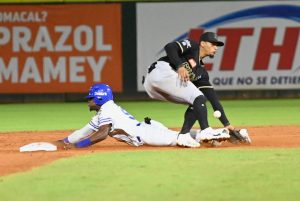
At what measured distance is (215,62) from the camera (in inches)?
733

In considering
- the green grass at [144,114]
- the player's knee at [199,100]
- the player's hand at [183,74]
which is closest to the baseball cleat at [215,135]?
the player's knee at [199,100]

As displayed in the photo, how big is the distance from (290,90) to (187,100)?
32.8 feet

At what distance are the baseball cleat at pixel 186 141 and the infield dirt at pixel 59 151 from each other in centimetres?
10

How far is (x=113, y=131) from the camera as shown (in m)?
9.05

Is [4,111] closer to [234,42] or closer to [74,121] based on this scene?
[74,121]

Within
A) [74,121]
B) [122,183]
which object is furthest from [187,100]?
[74,121]

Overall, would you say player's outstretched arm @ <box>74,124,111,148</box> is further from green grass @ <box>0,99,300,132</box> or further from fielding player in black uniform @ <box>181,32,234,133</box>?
green grass @ <box>0,99,300,132</box>

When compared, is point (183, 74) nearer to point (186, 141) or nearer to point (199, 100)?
point (199, 100)

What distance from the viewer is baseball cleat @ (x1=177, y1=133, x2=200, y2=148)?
355 inches

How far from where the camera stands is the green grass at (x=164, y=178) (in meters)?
6.13

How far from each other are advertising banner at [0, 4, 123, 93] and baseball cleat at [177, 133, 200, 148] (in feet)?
31.7

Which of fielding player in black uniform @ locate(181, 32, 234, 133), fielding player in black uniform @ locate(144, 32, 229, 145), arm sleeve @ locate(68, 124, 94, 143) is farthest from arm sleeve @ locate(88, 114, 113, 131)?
fielding player in black uniform @ locate(181, 32, 234, 133)

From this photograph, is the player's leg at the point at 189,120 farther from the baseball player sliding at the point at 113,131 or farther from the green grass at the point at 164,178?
the green grass at the point at 164,178

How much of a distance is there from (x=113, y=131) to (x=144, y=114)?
21.2 feet
